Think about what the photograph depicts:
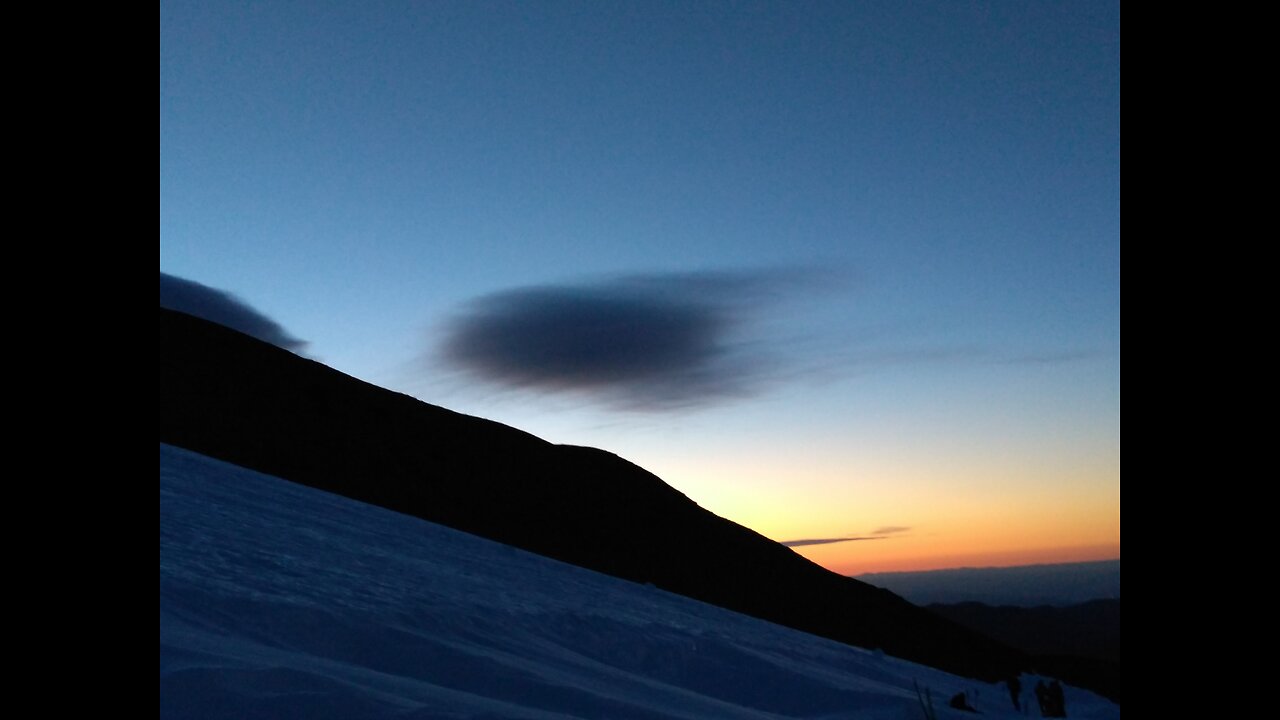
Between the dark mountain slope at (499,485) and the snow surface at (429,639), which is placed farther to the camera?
the dark mountain slope at (499,485)

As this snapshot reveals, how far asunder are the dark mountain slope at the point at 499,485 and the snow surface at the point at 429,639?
13.6m

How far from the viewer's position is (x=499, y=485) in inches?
907

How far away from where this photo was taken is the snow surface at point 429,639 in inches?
106

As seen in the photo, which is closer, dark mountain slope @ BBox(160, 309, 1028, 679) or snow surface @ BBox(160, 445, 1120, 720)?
snow surface @ BBox(160, 445, 1120, 720)

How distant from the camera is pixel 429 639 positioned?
3.66m

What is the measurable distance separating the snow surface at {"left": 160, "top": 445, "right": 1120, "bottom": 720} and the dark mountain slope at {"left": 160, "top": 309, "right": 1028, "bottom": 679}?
44.5 feet

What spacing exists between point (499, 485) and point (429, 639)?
19.7 m

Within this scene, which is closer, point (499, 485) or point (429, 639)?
point (429, 639)

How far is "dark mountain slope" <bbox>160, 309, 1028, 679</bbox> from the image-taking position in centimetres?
2034
